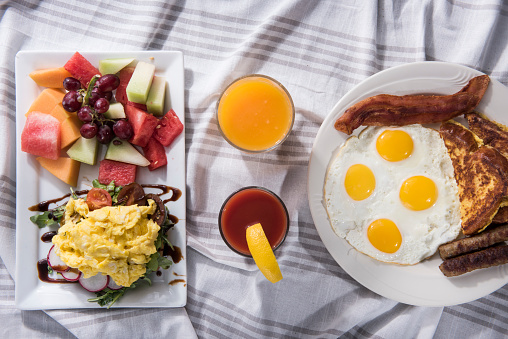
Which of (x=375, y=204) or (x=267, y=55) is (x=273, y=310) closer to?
(x=375, y=204)

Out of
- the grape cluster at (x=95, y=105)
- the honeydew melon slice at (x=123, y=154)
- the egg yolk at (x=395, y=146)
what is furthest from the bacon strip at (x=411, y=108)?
the grape cluster at (x=95, y=105)

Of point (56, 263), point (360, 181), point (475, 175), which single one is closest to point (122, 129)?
point (56, 263)

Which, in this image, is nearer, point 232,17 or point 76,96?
point 76,96

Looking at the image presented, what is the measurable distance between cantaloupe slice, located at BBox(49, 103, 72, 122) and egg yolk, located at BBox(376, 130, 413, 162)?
6.02 ft

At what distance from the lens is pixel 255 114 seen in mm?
2502

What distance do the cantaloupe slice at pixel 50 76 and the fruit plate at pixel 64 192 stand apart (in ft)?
0.19

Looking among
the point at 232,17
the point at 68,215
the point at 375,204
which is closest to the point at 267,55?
the point at 232,17

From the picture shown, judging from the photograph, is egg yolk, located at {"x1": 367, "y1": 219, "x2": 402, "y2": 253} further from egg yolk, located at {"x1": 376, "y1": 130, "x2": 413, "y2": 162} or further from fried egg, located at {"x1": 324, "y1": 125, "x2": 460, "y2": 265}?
egg yolk, located at {"x1": 376, "y1": 130, "x2": 413, "y2": 162}

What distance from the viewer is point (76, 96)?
8.03ft

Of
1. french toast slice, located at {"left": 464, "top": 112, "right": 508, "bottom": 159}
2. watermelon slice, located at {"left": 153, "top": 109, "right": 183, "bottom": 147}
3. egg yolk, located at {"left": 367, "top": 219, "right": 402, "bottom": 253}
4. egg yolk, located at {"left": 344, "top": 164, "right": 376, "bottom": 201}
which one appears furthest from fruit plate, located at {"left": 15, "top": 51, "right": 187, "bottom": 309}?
french toast slice, located at {"left": 464, "top": 112, "right": 508, "bottom": 159}

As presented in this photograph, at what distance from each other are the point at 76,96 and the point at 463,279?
8.00 ft

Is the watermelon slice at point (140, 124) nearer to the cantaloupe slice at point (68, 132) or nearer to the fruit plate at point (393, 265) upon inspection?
the cantaloupe slice at point (68, 132)

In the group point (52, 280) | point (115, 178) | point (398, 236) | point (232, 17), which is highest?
point (232, 17)

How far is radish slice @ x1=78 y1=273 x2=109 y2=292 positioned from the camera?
2535 mm
